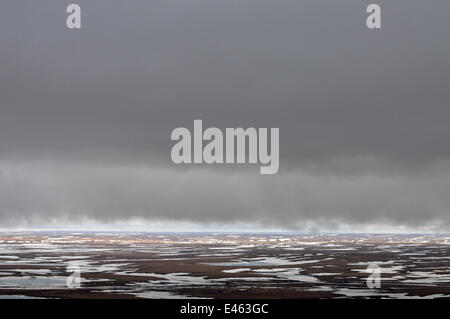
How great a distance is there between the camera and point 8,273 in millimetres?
78875

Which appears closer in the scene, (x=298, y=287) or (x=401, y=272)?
(x=298, y=287)

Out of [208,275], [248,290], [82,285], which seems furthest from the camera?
[208,275]
